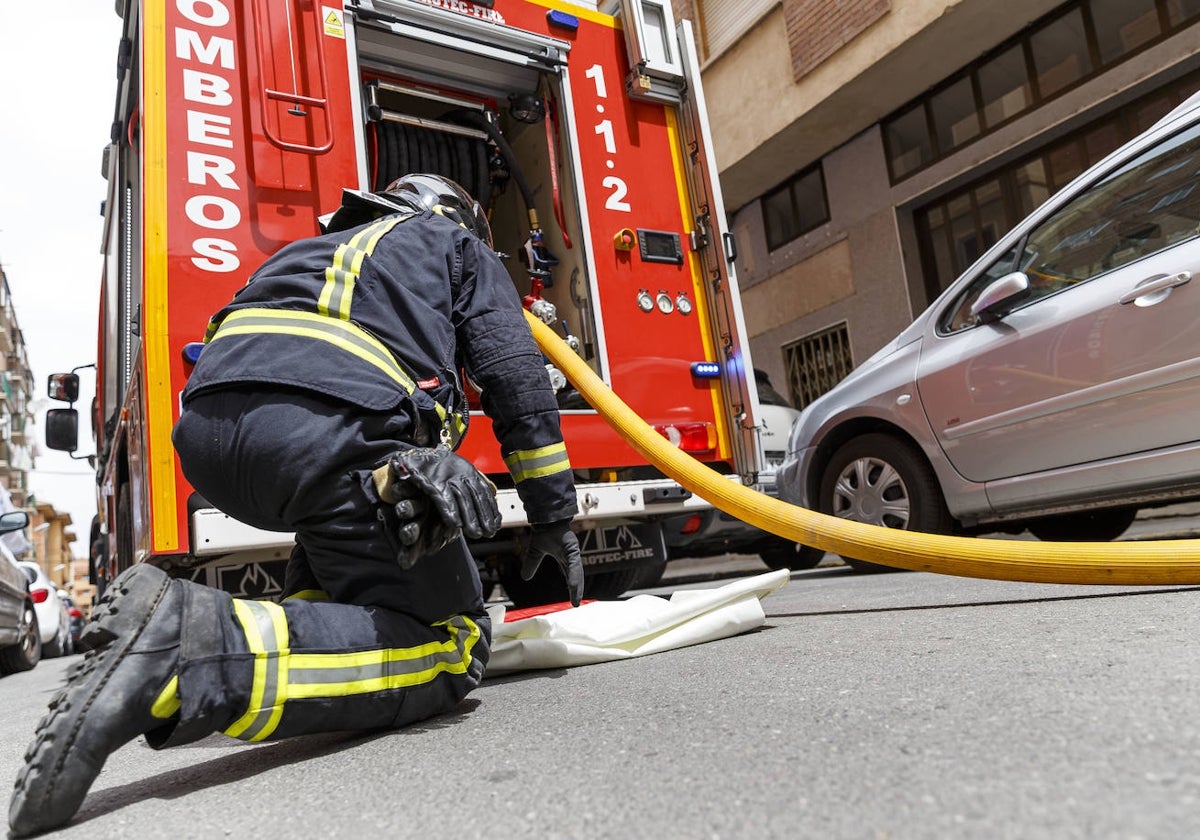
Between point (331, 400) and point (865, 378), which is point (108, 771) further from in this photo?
point (865, 378)

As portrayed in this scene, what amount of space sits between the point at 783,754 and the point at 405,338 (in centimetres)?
122

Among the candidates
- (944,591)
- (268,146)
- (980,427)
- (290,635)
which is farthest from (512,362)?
(980,427)

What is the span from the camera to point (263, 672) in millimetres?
1679

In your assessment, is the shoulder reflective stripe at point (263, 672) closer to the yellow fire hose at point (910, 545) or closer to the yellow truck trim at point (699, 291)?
the yellow fire hose at point (910, 545)

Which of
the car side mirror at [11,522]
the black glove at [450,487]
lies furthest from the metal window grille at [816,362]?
the black glove at [450,487]

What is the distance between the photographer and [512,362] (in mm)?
2213

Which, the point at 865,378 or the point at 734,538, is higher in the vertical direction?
the point at 865,378

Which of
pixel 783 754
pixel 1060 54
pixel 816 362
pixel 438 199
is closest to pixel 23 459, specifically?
pixel 816 362

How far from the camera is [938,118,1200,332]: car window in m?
3.37

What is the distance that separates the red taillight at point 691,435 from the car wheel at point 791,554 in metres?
2.13

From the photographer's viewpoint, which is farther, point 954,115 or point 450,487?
point 954,115

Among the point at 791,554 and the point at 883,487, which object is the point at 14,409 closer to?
the point at 791,554

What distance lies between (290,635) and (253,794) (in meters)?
0.30

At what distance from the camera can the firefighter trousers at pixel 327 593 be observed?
1.70 m
